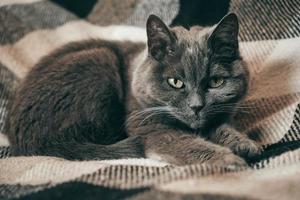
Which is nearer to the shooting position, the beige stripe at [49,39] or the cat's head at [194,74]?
the cat's head at [194,74]

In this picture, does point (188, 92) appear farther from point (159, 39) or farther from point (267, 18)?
point (267, 18)

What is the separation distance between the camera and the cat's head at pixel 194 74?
120 centimetres

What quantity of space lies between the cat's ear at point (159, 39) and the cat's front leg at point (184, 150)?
226mm

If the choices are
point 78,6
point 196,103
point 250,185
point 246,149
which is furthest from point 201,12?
point 250,185

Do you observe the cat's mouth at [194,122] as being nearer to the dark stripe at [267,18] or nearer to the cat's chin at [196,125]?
the cat's chin at [196,125]

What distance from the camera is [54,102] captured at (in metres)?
1.26

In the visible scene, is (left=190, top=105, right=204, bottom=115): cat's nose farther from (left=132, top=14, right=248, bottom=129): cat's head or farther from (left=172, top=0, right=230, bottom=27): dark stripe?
(left=172, top=0, right=230, bottom=27): dark stripe

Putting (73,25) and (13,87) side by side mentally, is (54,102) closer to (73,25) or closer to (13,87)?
(13,87)

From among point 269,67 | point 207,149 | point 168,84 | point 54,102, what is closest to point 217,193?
point 207,149

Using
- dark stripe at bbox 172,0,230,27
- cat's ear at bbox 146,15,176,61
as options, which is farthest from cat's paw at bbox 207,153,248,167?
dark stripe at bbox 172,0,230,27

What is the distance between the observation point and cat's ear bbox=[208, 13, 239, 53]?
1208 mm

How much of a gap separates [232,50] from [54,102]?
52 cm

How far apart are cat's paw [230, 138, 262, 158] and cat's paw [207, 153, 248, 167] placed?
0.08 m

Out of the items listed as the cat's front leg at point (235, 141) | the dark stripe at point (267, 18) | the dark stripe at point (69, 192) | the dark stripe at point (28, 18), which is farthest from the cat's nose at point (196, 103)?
the dark stripe at point (28, 18)
